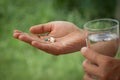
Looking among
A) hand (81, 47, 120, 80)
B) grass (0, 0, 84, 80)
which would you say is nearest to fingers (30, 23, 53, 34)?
hand (81, 47, 120, 80)

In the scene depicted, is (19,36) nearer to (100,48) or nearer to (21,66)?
(100,48)

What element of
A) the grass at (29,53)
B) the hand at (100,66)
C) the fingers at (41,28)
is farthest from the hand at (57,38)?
the grass at (29,53)

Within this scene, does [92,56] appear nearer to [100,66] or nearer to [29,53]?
[100,66]

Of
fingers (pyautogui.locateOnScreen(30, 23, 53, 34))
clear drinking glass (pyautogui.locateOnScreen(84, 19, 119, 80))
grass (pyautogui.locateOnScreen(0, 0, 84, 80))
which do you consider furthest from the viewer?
grass (pyautogui.locateOnScreen(0, 0, 84, 80))

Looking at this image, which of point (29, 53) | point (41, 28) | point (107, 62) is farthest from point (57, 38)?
point (29, 53)

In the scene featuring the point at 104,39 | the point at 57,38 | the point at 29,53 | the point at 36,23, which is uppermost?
the point at 104,39

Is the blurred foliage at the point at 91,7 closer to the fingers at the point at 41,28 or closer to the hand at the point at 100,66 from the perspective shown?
the fingers at the point at 41,28

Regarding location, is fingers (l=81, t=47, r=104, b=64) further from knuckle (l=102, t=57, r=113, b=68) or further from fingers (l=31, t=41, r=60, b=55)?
fingers (l=31, t=41, r=60, b=55)
